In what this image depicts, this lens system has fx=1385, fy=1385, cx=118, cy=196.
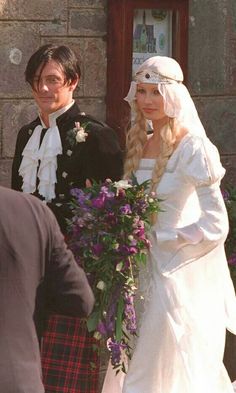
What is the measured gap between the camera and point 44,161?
6.75 meters

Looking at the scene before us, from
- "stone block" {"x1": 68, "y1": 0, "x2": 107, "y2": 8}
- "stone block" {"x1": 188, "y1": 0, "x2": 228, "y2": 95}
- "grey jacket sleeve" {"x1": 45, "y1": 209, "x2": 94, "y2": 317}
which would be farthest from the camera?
"stone block" {"x1": 188, "y1": 0, "x2": 228, "y2": 95}

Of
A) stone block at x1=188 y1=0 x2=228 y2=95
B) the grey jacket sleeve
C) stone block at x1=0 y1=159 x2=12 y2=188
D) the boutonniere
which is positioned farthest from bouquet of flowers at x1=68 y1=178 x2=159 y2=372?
stone block at x1=188 y1=0 x2=228 y2=95

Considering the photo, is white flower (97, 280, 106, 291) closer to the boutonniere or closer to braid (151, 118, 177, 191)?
braid (151, 118, 177, 191)

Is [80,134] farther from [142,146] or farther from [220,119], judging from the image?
[220,119]

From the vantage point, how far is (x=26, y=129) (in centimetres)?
702

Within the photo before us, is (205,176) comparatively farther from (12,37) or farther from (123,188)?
(12,37)

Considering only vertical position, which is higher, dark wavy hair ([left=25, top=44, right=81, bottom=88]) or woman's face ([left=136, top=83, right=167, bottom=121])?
dark wavy hair ([left=25, top=44, right=81, bottom=88])

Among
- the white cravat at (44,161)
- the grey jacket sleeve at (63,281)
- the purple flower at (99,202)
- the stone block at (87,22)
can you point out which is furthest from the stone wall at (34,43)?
the grey jacket sleeve at (63,281)

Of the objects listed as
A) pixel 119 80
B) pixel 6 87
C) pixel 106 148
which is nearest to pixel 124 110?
pixel 119 80

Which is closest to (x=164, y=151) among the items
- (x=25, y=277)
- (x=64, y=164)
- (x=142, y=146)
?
(x=142, y=146)

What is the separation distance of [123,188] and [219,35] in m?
2.37

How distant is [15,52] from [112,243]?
76.0 inches

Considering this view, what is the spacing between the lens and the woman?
6340 millimetres

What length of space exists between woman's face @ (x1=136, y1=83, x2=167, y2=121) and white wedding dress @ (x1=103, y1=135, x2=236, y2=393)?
186mm
